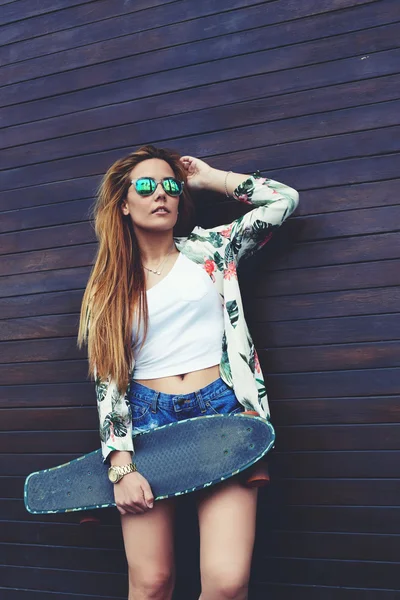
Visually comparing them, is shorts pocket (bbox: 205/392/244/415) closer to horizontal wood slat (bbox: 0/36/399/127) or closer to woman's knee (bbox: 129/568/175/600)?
woman's knee (bbox: 129/568/175/600)

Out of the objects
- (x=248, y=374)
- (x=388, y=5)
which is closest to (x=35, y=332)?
(x=248, y=374)

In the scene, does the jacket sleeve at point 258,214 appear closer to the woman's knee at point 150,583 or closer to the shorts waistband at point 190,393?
the shorts waistband at point 190,393

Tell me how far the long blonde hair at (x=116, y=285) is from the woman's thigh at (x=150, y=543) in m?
0.48

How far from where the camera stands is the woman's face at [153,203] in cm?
256

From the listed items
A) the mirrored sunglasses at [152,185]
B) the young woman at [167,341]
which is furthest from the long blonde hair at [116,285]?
the mirrored sunglasses at [152,185]

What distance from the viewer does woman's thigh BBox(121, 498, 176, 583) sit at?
2.31 metres

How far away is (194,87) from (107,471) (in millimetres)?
1838

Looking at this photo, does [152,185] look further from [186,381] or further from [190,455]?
[190,455]

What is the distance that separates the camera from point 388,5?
2.77 meters

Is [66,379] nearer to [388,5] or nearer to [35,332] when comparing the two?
[35,332]

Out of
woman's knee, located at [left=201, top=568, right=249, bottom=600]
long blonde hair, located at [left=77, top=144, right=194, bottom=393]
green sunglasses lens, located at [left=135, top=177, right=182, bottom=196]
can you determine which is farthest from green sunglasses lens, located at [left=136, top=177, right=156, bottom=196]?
woman's knee, located at [left=201, top=568, right=249, bottom=600]

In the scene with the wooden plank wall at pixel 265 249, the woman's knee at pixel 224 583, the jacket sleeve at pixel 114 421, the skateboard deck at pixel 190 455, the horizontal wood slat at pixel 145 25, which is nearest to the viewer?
the woman's knee at pixel 224 583

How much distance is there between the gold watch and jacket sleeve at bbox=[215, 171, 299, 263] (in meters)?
0.95

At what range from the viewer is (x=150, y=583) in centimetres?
230
